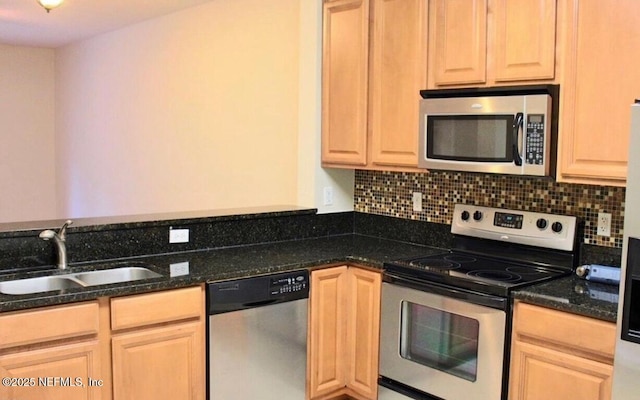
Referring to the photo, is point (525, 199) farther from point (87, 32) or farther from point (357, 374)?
point (87, 32)

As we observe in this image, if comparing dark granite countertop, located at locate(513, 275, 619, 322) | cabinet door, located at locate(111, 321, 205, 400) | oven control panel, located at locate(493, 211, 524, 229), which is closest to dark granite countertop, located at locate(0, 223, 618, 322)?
dark granite countertop, located at locate(513, 275, 619, 322)

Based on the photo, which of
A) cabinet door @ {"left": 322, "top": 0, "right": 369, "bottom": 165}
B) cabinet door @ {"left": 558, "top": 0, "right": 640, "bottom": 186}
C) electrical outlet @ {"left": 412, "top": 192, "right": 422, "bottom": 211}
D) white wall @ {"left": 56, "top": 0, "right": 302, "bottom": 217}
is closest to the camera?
cabinet door @ {"left": 558, "top": 0, "right": 640, "bottom": 186}

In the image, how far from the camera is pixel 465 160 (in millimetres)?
2879

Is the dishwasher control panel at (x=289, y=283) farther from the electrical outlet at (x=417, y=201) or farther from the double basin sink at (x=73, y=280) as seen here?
the electrical outlet at (x=417, y=201)

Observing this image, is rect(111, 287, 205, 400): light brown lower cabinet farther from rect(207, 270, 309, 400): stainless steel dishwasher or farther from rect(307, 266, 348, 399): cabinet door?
rect(307, 266, 348, 399): cabinet door

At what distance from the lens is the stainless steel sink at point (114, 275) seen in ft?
8.89

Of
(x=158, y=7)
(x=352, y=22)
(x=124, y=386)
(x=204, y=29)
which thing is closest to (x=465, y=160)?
(x=352, y=22)

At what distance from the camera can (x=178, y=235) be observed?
3.12 metres

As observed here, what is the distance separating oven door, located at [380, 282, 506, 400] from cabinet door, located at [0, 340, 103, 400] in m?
1.35

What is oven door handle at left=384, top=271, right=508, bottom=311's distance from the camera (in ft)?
8.19

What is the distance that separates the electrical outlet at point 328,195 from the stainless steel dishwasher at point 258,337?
0.84 meters

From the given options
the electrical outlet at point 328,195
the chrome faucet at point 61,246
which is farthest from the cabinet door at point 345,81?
the chrome faucet at point 61,246

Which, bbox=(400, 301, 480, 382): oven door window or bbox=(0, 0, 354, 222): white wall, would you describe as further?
bbox=(0, 0, 354, 222): white wall

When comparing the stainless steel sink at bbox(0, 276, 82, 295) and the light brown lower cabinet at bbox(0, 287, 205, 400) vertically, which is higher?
the stainless steel sink at bbox(0, 276, 82, 295)
